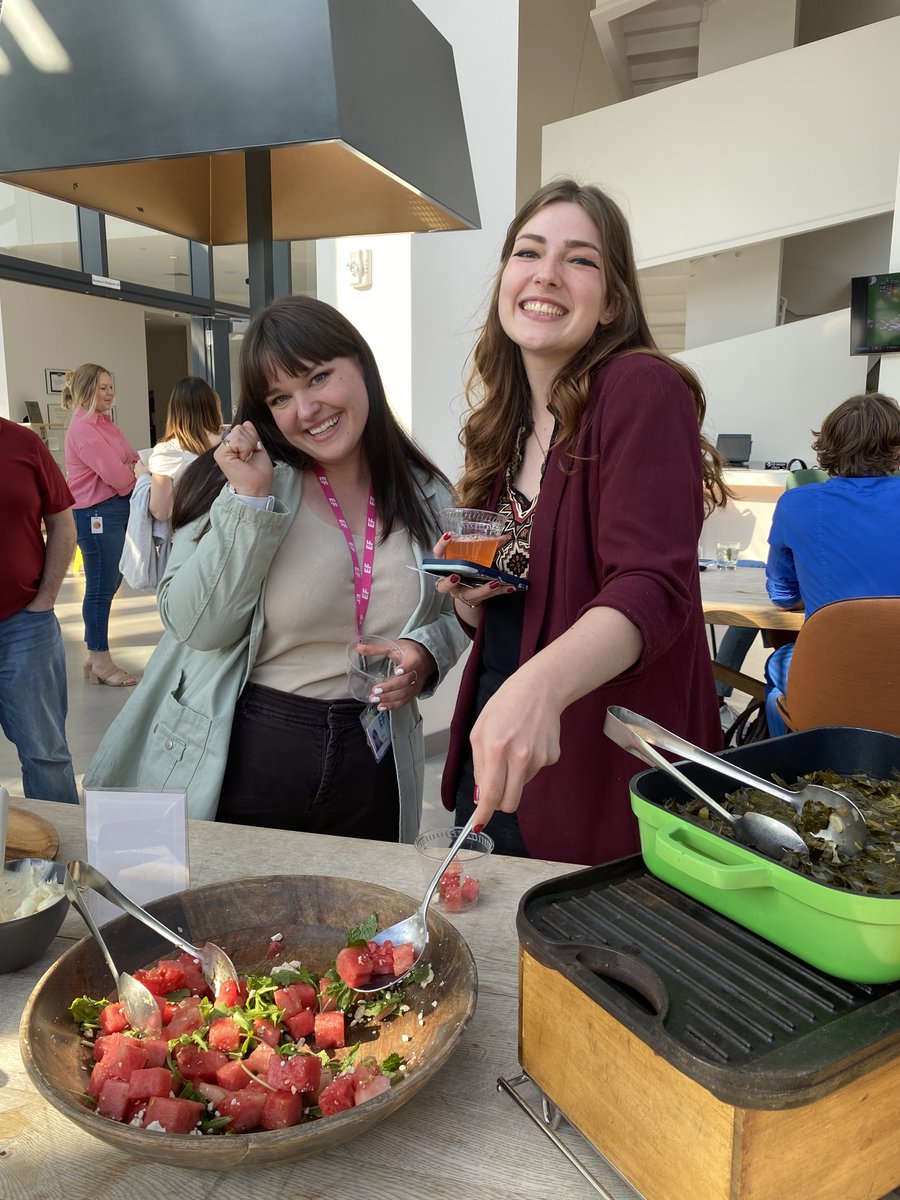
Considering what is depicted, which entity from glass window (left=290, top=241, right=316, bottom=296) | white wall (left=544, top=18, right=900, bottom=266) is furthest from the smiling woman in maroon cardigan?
glass window (left=290, top=241, right=316, bottom=296)

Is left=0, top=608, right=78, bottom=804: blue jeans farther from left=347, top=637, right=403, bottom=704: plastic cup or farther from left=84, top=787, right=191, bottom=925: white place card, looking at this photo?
left=84, top=787, right=191, bottom=925: white place card

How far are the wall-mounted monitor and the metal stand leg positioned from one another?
7.14 meters

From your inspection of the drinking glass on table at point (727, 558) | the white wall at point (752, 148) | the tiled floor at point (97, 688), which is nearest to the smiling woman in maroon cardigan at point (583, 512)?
the tiled floor at point (97, 688)

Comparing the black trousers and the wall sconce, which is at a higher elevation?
the wall sconce

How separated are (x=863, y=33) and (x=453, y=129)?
8.02m

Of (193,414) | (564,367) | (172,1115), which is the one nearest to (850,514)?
(564,367)

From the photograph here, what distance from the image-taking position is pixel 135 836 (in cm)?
114

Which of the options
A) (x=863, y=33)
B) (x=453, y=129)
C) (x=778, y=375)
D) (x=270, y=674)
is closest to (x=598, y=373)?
(x=453, y=129)

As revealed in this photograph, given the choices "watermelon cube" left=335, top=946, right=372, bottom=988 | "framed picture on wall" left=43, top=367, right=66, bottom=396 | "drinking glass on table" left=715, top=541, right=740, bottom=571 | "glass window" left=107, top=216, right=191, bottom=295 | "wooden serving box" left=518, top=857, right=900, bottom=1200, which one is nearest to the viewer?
"wooden serving box" left=518, top=857, right=900, bottom=1200

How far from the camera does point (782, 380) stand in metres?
9.38

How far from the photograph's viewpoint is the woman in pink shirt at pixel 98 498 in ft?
16.6

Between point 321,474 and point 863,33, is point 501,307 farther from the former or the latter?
point 863,33

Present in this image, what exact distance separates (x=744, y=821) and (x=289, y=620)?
1052 millimetres

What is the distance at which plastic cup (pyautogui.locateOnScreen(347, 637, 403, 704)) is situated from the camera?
1521 millimetres
